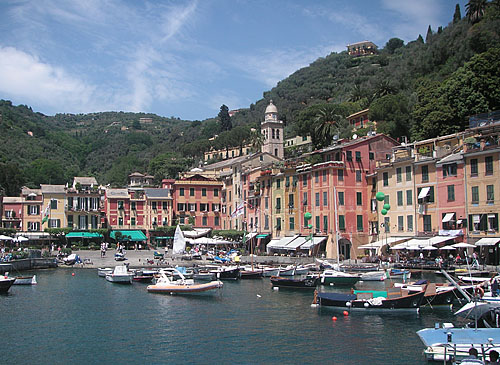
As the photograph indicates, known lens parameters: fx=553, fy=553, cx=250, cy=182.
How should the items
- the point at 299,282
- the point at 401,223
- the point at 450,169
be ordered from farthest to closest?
1. the point at 401,223
2. the point at 450,169
3. the point at 299,282

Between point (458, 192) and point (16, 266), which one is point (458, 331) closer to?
point (458, 192)

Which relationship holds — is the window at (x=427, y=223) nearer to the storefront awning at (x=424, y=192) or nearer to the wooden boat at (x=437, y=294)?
the storefront awning at (x=424, y=192)

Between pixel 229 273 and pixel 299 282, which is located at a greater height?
pixel 229 273

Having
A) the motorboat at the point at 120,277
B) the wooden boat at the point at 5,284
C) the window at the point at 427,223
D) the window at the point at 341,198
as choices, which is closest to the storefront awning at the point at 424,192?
the window at the point at 427,223

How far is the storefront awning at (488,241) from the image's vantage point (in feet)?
176

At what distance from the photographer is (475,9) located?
98188 mm

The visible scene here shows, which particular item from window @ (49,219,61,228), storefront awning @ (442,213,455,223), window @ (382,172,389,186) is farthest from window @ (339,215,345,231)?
window @ (49,219,61,228)

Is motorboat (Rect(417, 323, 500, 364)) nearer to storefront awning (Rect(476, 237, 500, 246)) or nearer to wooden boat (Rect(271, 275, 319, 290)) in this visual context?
wooden boat (Rect(271, 275, 319, 290))

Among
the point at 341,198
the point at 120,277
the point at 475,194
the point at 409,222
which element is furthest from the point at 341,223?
the point at 120,277

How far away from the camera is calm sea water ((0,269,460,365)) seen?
28.2m

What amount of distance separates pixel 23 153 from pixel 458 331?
157 metres

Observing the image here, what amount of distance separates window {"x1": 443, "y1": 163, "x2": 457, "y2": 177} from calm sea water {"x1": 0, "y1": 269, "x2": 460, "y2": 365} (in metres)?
22.8

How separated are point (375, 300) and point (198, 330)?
12.4m

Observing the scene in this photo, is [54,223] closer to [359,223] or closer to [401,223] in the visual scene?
[359,223]
